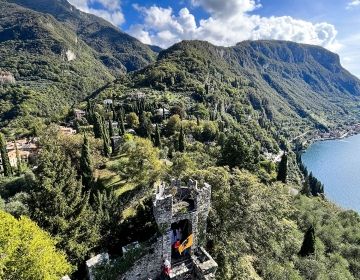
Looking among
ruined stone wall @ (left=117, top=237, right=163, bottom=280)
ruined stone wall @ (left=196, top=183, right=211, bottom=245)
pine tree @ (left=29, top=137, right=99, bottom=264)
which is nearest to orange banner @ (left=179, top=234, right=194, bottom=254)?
ruined stone wall @ (left=196, top=183, right=211, bottom=245)

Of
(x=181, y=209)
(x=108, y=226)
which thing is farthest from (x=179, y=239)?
(x=108, y=226)

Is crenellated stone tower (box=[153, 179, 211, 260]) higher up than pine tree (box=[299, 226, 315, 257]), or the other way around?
crenellated stone tower (box=[153, 179, 211, 260])

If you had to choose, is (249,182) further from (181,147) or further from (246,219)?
(181,147)

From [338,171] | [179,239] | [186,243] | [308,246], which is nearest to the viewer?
[186,243]

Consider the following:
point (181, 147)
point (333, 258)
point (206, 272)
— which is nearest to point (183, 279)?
point (206, 272)

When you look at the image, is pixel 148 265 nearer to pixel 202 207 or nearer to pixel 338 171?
pixel 202 207

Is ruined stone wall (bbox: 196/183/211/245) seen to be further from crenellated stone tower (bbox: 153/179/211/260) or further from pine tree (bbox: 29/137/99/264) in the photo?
pine tree (bbox: 29/137/99/264)

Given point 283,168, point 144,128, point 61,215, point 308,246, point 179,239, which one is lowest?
point 308,246
